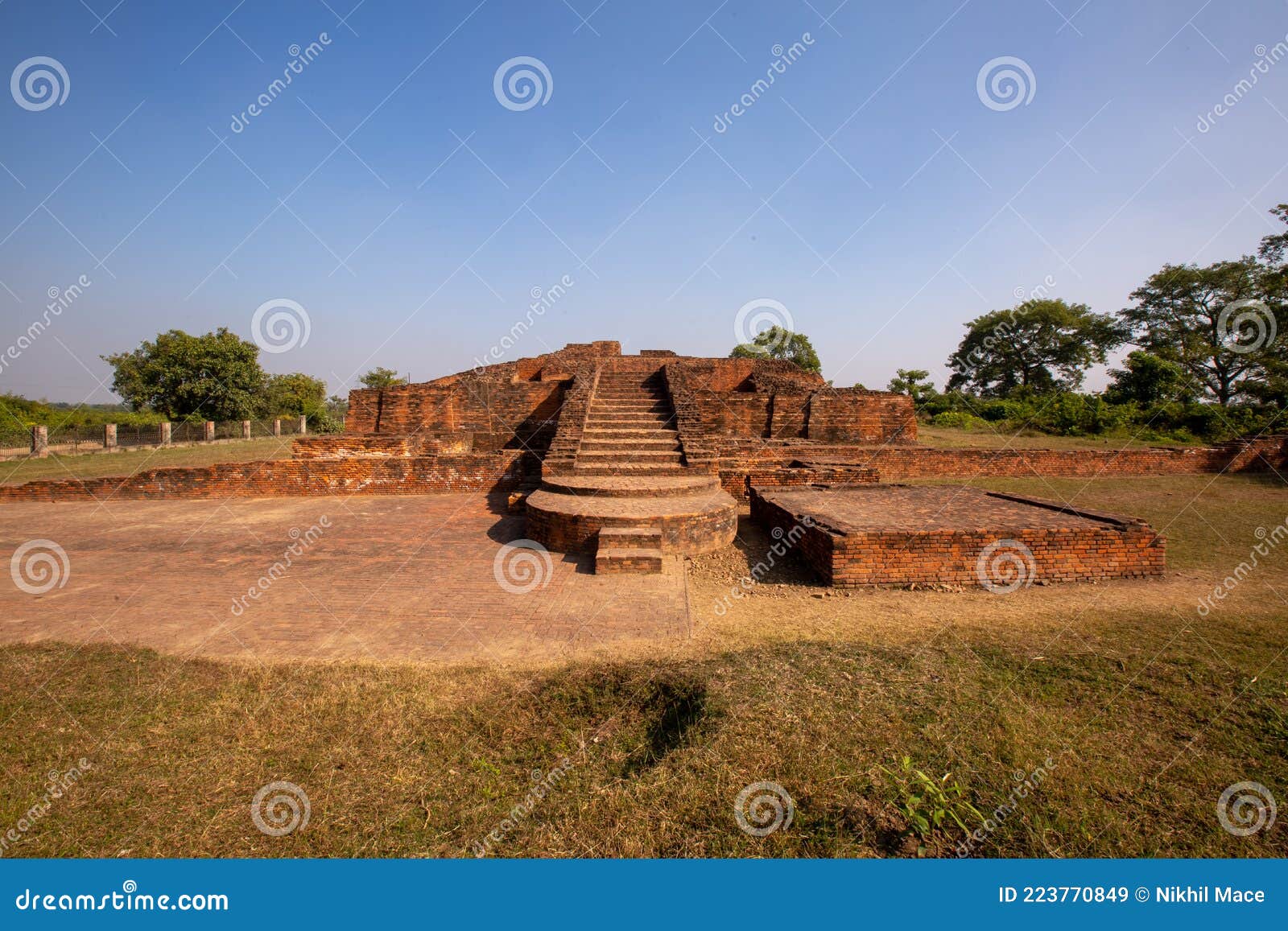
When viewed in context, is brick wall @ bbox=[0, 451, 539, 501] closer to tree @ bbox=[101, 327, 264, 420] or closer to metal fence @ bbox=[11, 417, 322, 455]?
metal fence @ bbox=[11, 417, 322, 455]

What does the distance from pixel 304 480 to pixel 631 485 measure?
683 cm

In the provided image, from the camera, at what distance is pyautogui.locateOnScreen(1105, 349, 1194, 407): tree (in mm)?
22391

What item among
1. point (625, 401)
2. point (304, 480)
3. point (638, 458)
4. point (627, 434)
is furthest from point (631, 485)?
point (304, 480)

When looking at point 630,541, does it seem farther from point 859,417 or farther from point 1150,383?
point 1150,383

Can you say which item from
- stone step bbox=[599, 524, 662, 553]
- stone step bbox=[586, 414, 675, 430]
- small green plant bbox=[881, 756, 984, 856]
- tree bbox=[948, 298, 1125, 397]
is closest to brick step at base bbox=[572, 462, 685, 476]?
stone step bbox=[586, 414, 675, 430]

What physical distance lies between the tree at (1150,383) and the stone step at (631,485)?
80.5 feet

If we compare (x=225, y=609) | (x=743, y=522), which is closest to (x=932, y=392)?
(x=743, y=522)

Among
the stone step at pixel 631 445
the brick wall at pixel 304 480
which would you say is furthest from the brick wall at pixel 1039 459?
the brick wall at pixel 304 480

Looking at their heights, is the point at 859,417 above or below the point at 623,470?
above

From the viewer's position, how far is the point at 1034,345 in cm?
3575

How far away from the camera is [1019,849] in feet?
6.61

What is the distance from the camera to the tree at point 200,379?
32.2m

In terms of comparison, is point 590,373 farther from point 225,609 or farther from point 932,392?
point 932,392

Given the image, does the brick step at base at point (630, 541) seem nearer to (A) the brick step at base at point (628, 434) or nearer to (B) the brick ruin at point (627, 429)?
(B) the brick ruin at point (627, 429)
